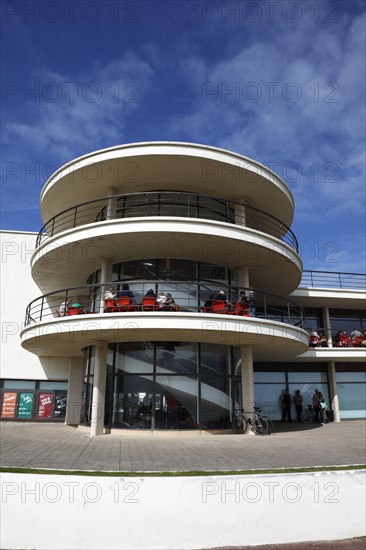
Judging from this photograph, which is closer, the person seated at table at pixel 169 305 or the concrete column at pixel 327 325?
the person seated at table at pixel 169 305

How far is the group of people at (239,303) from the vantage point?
579 inches

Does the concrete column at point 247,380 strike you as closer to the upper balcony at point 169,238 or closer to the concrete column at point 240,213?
the upper balcony at point 169,238

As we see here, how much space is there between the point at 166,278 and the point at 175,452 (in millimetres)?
6955

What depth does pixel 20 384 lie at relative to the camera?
74.6ft

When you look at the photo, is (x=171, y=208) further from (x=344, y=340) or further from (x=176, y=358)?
(x=344, y=340)

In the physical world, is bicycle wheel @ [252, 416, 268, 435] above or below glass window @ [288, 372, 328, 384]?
below

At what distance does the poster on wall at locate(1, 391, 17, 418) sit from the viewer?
71.2 ft

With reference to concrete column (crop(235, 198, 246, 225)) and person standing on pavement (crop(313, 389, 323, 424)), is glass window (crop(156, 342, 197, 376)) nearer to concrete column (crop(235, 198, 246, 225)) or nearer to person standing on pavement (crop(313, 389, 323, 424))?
concrete column (crop(235, 198, 246, 225))

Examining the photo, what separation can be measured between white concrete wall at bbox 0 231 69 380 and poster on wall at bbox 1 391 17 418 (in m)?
0.93

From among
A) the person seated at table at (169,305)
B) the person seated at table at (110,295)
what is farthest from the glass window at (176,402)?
the person seated at table at (110,295)

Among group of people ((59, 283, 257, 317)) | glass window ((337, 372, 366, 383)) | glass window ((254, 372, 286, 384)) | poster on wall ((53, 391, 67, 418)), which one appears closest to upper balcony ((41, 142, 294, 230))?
group of people ((59, 283, 257, 317))

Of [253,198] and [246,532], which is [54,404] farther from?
[246,532]

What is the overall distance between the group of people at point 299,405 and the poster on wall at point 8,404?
1376 cm

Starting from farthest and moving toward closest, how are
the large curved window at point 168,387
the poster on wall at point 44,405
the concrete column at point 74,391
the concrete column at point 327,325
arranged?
the concrete column at point 327,325, the poster on wall at point 44,405, the concrete column at point 74,391, the large curved window at point 168,387
